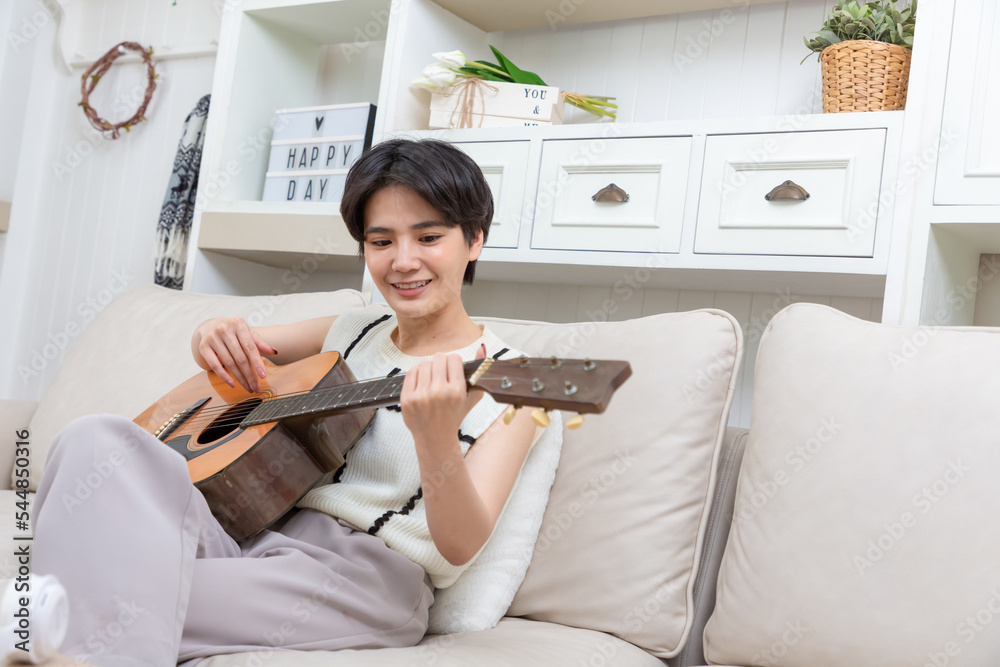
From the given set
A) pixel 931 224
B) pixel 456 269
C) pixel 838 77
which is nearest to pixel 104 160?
pixel 456 269

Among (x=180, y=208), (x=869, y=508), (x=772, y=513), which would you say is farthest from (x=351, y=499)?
(x=180, y=208)

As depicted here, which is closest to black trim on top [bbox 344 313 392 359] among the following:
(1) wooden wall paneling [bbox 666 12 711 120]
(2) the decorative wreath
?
(1) wooden wall paneling [bbox 666 12 711 120]

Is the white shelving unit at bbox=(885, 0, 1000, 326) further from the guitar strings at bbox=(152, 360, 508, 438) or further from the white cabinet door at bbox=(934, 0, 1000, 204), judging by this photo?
the guitar strings at bbox=(152, 360, 508, 438)

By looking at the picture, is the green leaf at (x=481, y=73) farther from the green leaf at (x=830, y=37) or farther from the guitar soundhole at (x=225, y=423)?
the guitar soundhole at (x=225, y=423)

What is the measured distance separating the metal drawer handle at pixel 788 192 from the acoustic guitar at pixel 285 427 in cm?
81

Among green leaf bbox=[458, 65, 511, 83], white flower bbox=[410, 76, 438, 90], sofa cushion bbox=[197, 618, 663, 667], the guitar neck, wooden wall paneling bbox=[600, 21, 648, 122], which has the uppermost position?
wooden wall paneling bbox=[600, 21, 648, 122]

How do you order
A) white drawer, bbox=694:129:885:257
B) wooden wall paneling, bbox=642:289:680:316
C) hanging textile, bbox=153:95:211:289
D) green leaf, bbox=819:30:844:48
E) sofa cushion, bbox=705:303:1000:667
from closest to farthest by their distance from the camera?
sofa cushion, bbox=705:303:1000:667
white drawer, bbox=694:129:885:257
green leaf, bbox=819:30:844:48
wooden wall paneling, bbox=642:289:680:316
hanging textile, bbox=153:95:211:289

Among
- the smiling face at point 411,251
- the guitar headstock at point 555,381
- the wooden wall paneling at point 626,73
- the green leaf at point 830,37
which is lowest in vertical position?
the guitar headstock at point 555,381

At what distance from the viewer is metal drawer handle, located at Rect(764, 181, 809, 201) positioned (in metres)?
1.47

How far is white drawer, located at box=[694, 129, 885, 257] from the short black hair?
50 cm

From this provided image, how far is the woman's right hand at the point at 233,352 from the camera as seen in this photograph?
1300mm

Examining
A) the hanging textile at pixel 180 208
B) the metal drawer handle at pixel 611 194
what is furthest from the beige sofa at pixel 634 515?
the hanging textile at pixel 180 208

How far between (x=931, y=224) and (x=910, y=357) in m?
0.41

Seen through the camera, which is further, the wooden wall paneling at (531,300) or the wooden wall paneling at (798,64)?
the wooden wall paneling at (531,300)
